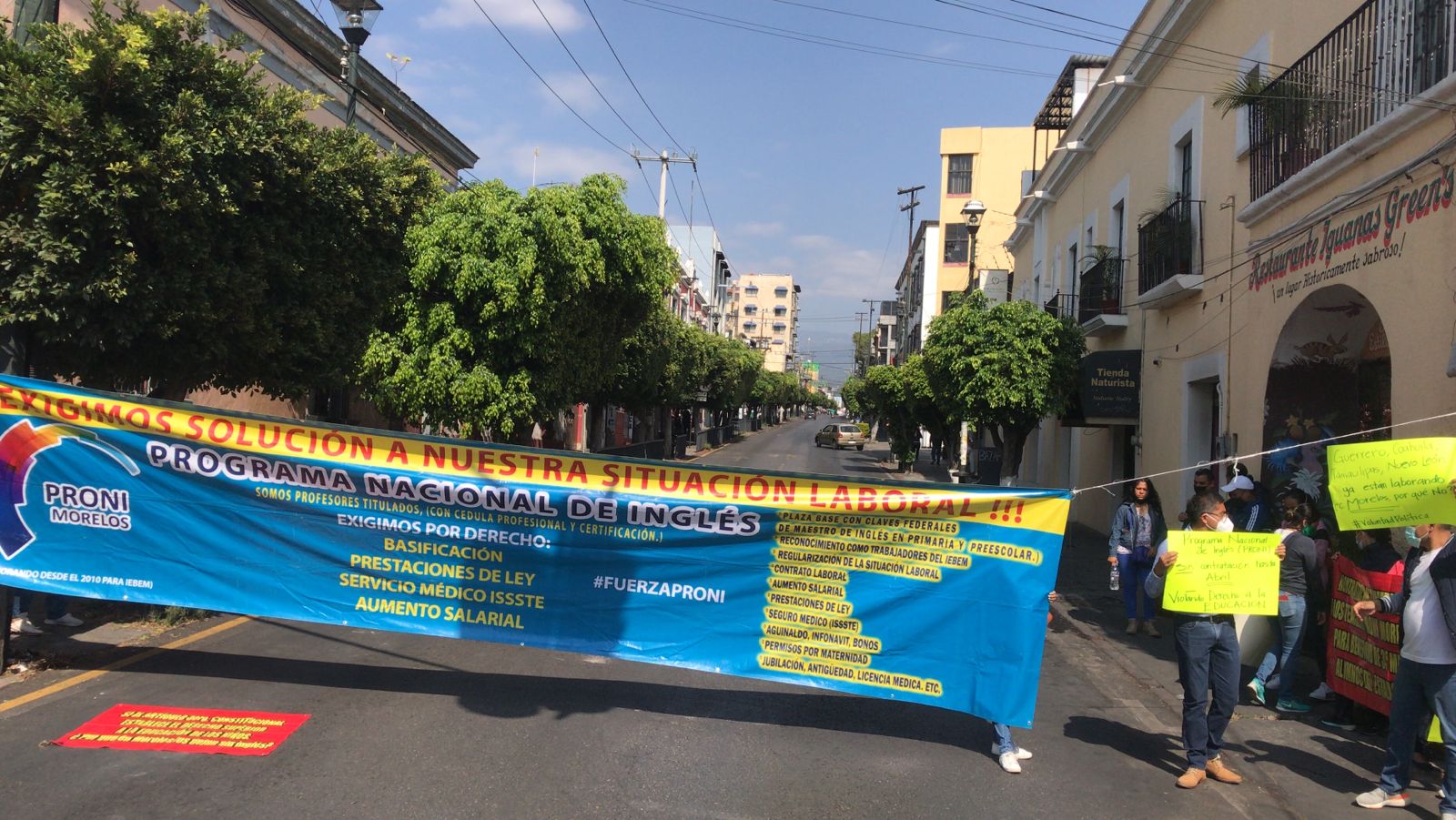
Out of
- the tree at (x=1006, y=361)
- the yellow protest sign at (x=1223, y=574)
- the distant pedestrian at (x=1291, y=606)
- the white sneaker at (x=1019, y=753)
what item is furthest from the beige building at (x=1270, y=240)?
the white sneaker at (x=1019, y=753)

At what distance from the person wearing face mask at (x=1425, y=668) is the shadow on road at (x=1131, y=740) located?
3.35 ft

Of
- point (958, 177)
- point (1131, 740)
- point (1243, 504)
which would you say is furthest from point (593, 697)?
point (958, 177)

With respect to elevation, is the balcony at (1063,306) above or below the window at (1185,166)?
below

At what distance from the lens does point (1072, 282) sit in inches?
820

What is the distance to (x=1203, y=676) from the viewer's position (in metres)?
5.54

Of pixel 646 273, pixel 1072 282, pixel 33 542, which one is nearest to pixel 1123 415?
pixel 1072 282

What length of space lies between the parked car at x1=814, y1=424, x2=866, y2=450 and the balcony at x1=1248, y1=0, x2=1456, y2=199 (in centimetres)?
4545

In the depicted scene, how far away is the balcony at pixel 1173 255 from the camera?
1280 centimetres

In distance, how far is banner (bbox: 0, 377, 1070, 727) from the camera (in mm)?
5953

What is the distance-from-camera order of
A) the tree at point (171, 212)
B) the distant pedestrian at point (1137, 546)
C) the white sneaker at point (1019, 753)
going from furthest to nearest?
the distant pedestrian at point (1137, 546) → the tree at point (171, 212) → the white sneaker at point (1019, 753)

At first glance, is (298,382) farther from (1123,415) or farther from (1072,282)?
(1072,282)

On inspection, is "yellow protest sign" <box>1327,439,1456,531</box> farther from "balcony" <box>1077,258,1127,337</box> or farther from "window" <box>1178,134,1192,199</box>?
"balcony" <box>1077,258,1127,337</box>

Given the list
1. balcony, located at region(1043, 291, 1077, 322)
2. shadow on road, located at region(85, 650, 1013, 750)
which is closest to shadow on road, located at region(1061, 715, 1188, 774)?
shadow on road, located at region(85, 650, 1013, 750)

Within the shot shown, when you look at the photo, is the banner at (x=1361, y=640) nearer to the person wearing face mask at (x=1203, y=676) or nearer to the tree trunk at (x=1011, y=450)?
the person wearing face mask at (x=1203, y=676)
